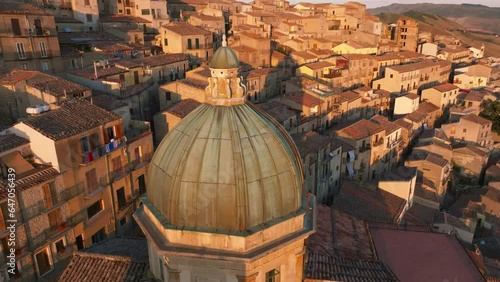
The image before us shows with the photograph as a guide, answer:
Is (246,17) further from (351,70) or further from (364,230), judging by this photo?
(364,230)

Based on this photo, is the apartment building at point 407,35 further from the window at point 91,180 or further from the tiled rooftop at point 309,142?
the window at point 91,180

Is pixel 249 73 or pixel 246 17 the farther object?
pixel 246 17

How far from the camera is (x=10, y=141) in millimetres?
24578

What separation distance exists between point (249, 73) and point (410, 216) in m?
29.0

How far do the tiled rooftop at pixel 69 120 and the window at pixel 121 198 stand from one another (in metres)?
5.70

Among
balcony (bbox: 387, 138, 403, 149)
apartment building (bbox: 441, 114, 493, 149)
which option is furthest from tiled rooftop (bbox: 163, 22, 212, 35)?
apartment building (bbox: 441, 114, 493, 149)

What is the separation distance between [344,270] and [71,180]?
18.7 meters

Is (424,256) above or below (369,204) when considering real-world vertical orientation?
above

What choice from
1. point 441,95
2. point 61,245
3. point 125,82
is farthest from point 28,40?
point 441,95

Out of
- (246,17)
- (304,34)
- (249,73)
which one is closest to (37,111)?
(249,73)

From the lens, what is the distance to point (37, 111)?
2753cm

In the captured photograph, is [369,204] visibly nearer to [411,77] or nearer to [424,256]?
[424,256]

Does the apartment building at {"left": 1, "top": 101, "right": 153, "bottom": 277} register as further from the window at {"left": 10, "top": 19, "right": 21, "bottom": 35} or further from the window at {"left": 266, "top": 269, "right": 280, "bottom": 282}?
the window at {"left": 10, "top": 19, "right": 21, "bottom": 35}

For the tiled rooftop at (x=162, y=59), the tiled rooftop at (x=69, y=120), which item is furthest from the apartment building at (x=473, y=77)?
the tiled rooftop at (x=69, y=120)
